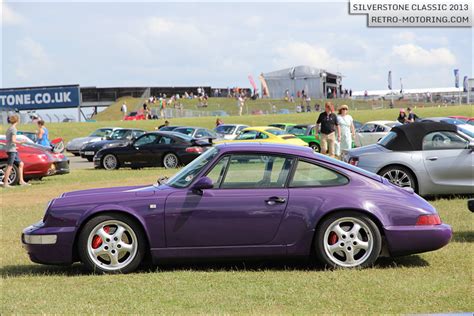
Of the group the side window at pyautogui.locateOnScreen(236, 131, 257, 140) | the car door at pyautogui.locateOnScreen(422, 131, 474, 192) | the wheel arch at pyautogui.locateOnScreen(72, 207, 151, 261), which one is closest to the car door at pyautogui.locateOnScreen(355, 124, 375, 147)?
the side window at pyautogui.locateOnScreen(236, 131, 257, 140)

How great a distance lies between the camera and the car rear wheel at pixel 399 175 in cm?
1201

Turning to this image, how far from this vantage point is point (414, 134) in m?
12.2

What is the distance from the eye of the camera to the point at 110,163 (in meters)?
23.7

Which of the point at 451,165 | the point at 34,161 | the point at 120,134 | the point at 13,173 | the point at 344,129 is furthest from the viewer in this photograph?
the point at 120,134

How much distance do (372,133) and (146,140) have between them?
10599 millimetres

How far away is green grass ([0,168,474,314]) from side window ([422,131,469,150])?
13.6 ft

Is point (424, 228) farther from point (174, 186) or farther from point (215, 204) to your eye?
point (174, 186)

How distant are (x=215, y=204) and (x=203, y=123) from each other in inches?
1858

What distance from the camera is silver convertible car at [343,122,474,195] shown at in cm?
1187

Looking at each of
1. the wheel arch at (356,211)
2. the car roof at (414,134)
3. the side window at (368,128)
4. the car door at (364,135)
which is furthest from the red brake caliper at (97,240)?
the side window at (368,128)

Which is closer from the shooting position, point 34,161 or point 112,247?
point 112,247

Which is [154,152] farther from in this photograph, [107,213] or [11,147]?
[107,213]

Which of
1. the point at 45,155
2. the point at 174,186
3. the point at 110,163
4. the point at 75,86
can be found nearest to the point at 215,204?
A: the point at 174,186

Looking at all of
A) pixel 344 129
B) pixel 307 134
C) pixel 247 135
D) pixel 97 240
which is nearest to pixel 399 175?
pixel 344 129
